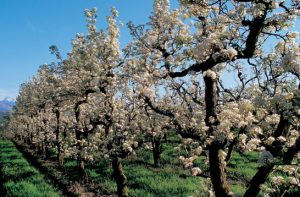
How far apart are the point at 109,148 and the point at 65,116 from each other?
24048 millimetres

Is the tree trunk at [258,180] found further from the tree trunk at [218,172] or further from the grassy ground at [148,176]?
the grassy ground at [148,176]

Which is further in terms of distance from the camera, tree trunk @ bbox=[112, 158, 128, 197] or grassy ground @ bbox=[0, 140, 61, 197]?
grassy ground @ bbox=[0, 140, 61, 197]

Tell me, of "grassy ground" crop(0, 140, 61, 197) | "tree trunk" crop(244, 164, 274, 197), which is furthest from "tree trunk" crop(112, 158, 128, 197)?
"tree trunk" crop(244, 164, 274, 197)

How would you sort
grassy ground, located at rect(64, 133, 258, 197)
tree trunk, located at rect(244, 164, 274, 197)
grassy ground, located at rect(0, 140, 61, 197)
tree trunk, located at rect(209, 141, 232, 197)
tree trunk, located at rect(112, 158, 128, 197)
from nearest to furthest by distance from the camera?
tree trunk, located at rect(244, 164, 274, 197) < tree trunk, located at rect(209, 141, 232, 197) < tree trunk, located at rect(112, 158, 128, 197) < grassy ground, located at rect(64, 133, 258, 197) < grassy ground, located at rect(0, 140, 61, 197)

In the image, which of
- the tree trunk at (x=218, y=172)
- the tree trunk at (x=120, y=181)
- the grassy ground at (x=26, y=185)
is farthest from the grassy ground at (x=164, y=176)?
the grassy ground at (x=26, y=185)

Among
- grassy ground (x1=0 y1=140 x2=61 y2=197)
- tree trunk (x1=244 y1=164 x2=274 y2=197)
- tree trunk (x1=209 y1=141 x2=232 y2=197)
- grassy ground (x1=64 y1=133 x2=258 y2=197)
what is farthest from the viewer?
grassy ground (x1=0 y1=140 x2=61 y2=197)

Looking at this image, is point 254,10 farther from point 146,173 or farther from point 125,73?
point 146,173

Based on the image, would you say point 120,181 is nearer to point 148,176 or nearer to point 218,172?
point 148,176

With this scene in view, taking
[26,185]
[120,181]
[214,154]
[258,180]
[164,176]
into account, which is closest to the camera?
[258,180]

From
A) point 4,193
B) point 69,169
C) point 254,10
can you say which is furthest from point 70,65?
point 254,10

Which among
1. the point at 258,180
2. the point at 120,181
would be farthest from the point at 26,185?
the point at 258,180

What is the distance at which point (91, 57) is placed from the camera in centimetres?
2164

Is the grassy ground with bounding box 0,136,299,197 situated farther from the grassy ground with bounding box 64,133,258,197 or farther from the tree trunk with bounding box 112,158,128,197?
the tree trunk with bounding box 112,158,128,197

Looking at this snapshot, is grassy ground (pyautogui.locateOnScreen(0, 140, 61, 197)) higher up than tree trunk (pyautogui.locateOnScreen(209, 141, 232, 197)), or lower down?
lower down
